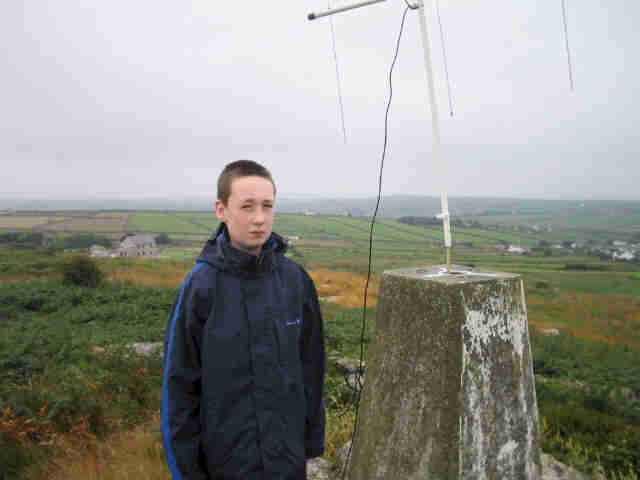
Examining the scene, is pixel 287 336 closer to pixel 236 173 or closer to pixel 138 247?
pixel 236 173

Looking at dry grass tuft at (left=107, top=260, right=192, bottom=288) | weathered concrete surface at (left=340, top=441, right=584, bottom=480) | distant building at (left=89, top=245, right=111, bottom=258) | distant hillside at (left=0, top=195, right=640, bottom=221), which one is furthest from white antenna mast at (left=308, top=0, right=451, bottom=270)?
distant hillside at (left=0, top=195, right=640, bottom=221)

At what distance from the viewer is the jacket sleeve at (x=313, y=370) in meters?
2.15

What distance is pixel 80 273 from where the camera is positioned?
12.0 m

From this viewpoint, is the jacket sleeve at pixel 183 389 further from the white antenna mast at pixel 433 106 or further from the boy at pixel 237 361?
the white antenna mast at pixel 433 106

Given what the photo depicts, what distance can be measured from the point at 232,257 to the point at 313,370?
0.81 meters

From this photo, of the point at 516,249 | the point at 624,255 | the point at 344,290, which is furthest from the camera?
the point at 624,255

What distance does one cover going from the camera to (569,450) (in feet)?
12.5

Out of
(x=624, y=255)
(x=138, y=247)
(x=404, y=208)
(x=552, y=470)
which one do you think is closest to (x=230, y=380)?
(x=552, y=470)

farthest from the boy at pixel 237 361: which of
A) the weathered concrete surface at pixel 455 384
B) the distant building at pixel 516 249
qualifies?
the distant building at pixel 516 249

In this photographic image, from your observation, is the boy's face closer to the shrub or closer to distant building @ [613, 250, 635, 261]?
the shrub

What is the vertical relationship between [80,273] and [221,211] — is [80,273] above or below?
below

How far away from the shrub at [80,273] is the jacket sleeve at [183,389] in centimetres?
1190

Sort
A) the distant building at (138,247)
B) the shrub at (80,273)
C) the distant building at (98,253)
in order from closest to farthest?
the shrub at (80,273), the distant building at (98,253), the distant building at (138,247)

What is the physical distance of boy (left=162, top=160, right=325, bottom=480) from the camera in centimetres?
179
